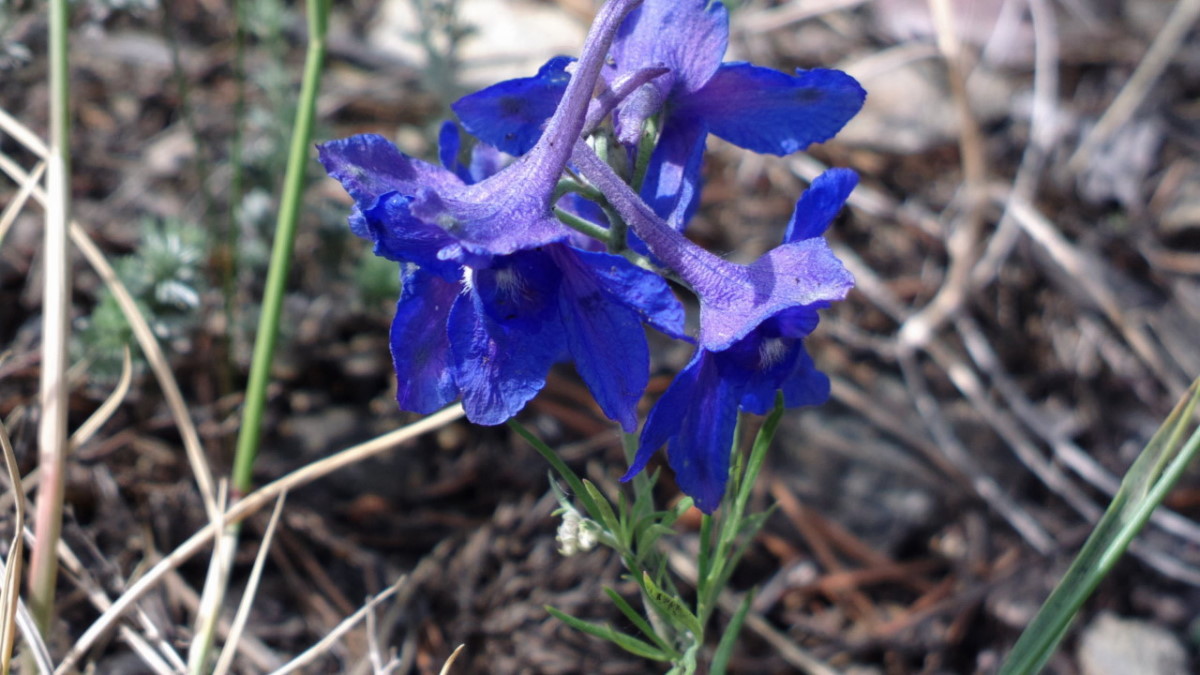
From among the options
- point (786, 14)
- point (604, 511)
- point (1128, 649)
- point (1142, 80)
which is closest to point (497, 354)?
point (604, 511)

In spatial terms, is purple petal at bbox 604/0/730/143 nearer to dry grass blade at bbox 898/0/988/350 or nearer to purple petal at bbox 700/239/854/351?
purple petal at bbox 700/239/854/351

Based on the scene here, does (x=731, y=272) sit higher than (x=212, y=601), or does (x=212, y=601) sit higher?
(x=731, y=272)

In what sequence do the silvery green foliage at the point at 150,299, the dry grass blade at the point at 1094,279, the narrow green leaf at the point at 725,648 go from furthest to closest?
the dry grass blade at the point at 1094,279, the silvery green foliage at the point at 150,299, the narrow green leaf at the point at 725,648

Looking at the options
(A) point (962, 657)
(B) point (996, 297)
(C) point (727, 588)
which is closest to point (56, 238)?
(C) point (727, 588)

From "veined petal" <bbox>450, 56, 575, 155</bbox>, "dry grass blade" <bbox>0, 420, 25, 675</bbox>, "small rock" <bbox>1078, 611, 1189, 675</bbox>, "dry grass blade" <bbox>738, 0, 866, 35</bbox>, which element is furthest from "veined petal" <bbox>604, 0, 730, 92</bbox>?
"dry grass blade" <bbox>738, 0, 866, 35</bbox>

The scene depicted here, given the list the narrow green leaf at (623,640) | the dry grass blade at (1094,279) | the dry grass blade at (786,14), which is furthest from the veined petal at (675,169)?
the dry grass blade at (786,14)

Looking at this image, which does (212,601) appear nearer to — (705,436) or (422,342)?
(422,342)

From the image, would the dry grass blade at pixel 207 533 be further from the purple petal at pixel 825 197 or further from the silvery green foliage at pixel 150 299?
the purple petal at pixel 825 197
